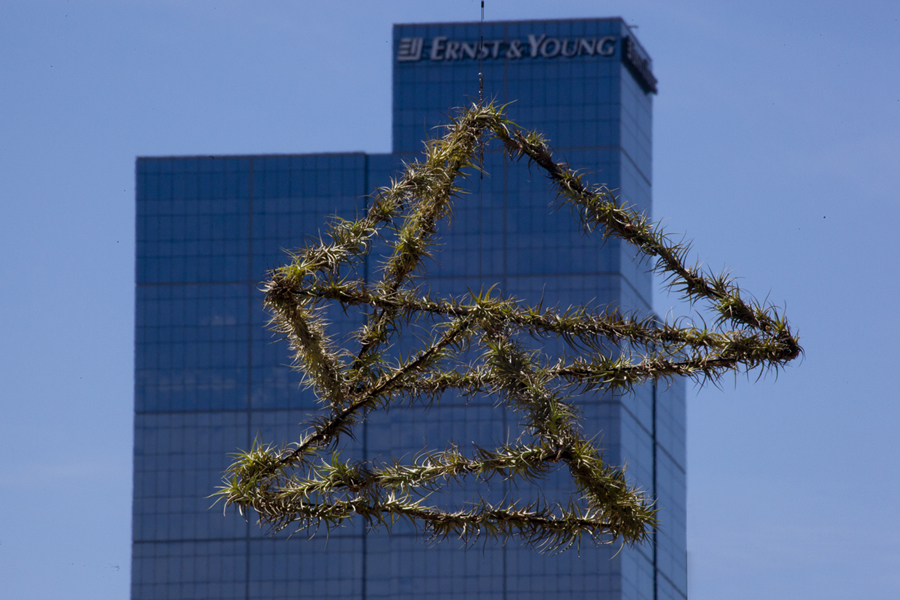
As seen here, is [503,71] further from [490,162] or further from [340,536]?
[340,536]

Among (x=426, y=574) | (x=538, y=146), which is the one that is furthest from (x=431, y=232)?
(x=426, y=574)

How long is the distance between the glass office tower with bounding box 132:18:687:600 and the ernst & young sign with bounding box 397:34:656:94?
0.74 ft

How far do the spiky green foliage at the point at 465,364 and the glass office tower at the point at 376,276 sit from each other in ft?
505

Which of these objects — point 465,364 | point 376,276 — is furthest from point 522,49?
point 465,364

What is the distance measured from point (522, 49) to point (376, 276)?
113ft

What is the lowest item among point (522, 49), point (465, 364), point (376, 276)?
point (465, 364)

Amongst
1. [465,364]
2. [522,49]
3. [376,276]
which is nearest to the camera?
[465,364]

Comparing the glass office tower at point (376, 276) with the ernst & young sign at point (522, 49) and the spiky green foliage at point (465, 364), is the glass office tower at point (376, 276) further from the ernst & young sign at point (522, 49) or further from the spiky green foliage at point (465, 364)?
the spiky green foliage at point (465, 364)

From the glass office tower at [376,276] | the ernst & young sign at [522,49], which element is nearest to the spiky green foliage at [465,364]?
the glass office tower at [376,276]

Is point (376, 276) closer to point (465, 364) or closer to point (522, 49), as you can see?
point (522, 49)

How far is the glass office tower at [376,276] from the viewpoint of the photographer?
176m

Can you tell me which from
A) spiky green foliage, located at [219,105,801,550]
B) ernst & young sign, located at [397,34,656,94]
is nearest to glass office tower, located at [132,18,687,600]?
ernst & young sign, located at [397,34,656,94]

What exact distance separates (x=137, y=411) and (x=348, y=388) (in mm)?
176845

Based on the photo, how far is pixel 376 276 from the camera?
185 meters
